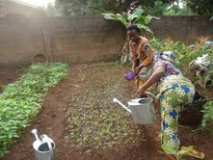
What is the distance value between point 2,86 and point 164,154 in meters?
4.43

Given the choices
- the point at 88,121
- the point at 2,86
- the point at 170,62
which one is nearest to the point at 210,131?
the point at 170,62

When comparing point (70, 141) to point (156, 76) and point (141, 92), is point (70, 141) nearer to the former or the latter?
point (141, 92)

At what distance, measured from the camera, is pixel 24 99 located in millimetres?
5570

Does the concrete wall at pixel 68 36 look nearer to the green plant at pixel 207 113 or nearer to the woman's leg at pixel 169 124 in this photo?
the green plant at pixel 207 113

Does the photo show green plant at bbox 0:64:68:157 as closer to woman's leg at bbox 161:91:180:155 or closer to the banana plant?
the banana plant

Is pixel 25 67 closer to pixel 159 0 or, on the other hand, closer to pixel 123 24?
pixel 123 24

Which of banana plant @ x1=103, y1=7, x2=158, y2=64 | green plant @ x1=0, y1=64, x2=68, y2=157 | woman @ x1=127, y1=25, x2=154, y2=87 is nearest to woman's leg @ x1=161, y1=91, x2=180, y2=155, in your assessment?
woman @ x1=127, y1=25, x2=154, y2=87

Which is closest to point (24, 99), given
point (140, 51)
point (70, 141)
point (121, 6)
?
point (70, 141)

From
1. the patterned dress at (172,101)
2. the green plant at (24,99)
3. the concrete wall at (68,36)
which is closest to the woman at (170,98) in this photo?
the patterned dress at (172,101)

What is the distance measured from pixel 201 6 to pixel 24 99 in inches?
243

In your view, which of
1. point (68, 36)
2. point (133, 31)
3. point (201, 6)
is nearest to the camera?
point (133, 31)

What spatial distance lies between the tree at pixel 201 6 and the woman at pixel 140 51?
18.9ft

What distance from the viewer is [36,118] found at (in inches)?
194

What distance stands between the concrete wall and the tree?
517 mm
